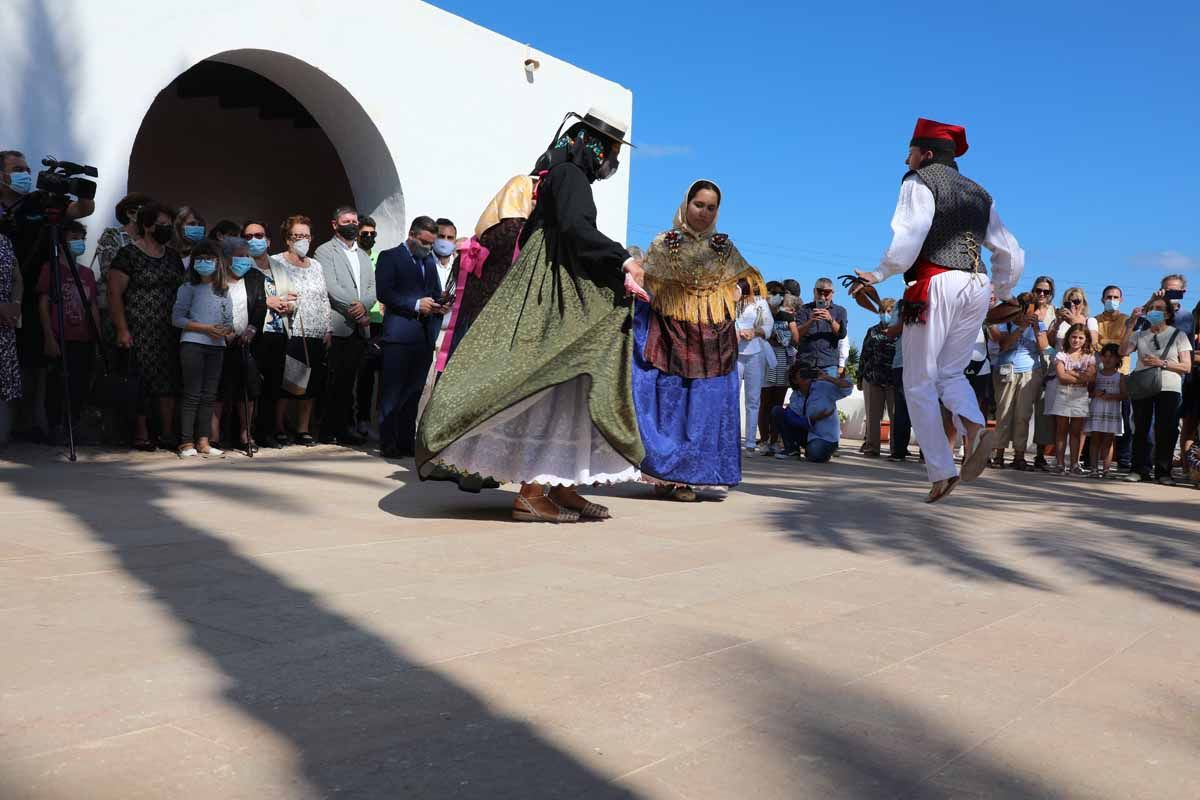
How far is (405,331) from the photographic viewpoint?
8914mm

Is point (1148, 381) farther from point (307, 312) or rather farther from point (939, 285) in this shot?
point (307, 312)

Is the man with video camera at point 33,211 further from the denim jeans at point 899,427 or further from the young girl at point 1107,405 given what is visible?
the young girl at point 1107,405

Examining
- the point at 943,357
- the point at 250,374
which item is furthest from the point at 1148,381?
the point at 250,374

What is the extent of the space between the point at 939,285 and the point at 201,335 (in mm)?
4913

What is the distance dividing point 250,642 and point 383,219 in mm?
8616

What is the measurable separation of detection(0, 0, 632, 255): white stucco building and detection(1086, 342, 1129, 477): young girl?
18.4ft

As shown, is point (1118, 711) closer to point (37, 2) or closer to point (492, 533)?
point (492, 533)

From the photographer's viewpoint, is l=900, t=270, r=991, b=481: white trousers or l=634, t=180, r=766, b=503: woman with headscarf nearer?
l=900, t=270, r=991, b=481: white trousers

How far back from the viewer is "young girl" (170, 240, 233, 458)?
7.72 meters

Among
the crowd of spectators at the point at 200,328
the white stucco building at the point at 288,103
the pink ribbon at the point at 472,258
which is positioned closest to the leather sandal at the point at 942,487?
the pink ribbon at the point at 472,258

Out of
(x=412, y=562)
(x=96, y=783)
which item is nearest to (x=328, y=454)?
(x=412, y=562)

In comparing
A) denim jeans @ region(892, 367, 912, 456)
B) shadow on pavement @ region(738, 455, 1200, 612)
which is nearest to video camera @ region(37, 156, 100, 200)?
shadow on pavement @ region(738, 455, 1200, 612)

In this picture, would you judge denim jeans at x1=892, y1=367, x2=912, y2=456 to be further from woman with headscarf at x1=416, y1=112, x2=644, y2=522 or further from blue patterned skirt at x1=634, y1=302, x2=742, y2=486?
woman with headscarf at x1=416, y1=112, x2=644, y2=522

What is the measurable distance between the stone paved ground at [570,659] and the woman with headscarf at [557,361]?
31cm
